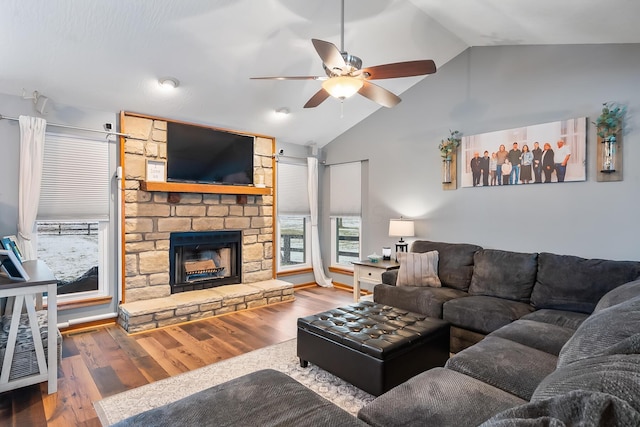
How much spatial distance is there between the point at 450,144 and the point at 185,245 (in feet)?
12.0

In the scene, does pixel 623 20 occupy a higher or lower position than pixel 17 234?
higher

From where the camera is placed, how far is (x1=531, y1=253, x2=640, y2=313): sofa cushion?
277 centimetres

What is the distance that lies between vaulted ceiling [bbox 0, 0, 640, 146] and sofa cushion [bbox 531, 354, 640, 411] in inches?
104

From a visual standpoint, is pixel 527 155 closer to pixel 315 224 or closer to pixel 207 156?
pixel 315 224

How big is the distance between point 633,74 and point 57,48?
5.01 metres

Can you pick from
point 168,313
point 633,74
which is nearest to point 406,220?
point 633,74

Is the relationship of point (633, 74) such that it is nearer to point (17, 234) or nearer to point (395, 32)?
point (395, 32)

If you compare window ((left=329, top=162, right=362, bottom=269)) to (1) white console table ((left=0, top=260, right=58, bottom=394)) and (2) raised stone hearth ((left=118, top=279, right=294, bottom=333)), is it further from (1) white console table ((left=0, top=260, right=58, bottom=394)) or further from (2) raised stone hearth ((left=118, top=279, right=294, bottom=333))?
(1) white console table ((left=0, top=260, right=58, bottom=394))

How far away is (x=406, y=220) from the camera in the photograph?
4672 millimetres

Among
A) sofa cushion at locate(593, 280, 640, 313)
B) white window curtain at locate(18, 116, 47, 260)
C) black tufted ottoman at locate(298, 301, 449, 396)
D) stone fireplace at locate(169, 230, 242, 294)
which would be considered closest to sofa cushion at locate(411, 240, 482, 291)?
black tufted ottoman at locate(298, 301, 449, 396)

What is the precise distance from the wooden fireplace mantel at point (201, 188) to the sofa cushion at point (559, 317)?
358 centimetres

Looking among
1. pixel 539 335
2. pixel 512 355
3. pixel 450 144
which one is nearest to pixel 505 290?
pixel 539 335

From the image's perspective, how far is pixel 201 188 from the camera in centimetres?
446

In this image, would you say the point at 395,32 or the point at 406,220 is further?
the point at 406,220
